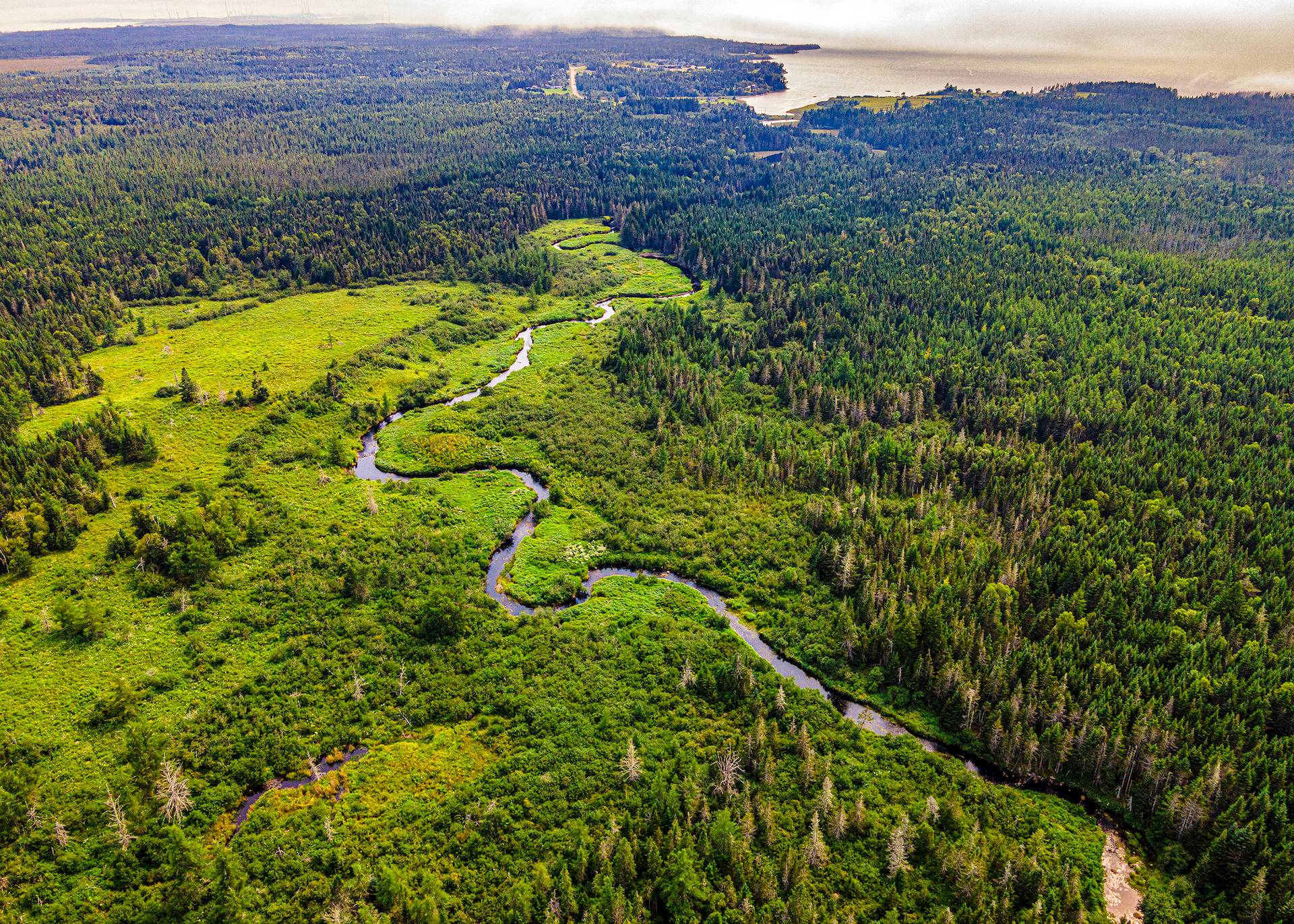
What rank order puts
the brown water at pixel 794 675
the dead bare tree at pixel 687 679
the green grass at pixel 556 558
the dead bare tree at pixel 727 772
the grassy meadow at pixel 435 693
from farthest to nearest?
the green grass at pixel 556 558 → the dead bare tree at pixel 687 679 → the dead bare tree at pixel 727 772 → the grassy meadow at pixel 435 693 → the brown water at pixel 794 675

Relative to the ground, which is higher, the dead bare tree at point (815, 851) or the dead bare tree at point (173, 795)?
the dead bare tree at point (815, 851)

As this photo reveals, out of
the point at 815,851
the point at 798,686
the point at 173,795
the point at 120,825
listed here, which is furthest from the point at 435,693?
the point at 815,851

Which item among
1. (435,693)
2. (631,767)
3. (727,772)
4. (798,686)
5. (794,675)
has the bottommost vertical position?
(435,693)

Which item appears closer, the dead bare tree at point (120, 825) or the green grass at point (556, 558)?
the dead bare tree at point (120, 825)

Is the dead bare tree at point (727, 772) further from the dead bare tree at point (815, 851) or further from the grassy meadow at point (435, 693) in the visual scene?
the dead bare tree at point (815, 851)

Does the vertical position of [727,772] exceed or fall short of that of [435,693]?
it exceeds it

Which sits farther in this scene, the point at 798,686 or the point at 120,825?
the point at 798,686

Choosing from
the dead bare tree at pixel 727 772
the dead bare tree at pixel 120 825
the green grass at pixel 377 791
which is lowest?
the green grass at pixel 377 791

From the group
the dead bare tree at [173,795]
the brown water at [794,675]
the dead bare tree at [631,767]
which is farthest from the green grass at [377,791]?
the dead bare tree at [631,767]

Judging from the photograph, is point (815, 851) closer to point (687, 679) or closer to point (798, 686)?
point (798, 686)
